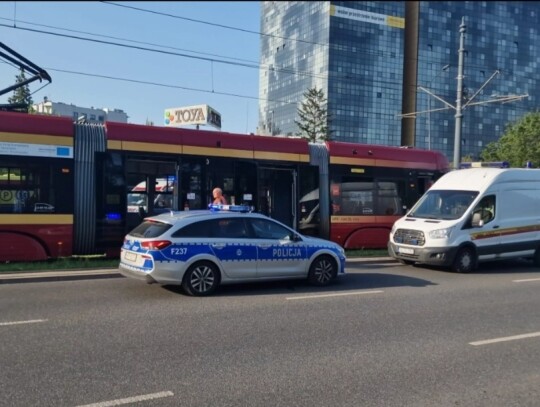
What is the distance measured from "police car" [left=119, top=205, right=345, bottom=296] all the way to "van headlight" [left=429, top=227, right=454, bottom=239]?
359cm

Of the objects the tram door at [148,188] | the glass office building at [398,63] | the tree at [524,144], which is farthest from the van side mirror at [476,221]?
the glass office building at [398,63]

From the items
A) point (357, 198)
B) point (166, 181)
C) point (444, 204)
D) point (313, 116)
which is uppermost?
point (313, 116)

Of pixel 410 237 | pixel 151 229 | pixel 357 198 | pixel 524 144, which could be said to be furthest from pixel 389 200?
pixel 524 144

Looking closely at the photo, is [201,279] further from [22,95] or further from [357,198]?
[22,95]

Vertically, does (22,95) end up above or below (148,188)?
above

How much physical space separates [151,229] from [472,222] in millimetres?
8261

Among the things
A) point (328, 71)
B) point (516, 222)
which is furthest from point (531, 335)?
point (328, 71)

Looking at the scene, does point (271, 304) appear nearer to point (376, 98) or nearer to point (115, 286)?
point (115, 286)

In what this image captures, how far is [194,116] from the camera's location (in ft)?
107

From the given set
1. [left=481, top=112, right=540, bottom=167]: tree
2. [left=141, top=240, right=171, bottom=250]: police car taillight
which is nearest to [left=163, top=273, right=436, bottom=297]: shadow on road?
[left=141, top=240, right=171, bottom=250]: police car taillight

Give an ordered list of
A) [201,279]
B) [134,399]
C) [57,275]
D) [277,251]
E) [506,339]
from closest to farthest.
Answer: [134,399] < [506,339] < [201,279] < [277,251] < [57,275]

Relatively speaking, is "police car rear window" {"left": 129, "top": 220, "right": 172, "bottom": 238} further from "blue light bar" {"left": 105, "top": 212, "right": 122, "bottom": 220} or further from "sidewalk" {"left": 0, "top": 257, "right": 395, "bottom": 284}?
"blue light bar" {"left": 105, "top": 212, "right": 122, "bottom": 220}

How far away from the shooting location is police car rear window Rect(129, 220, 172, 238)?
9.28 m

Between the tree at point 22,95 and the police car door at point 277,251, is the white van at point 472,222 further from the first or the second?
the tree at point 22,95
